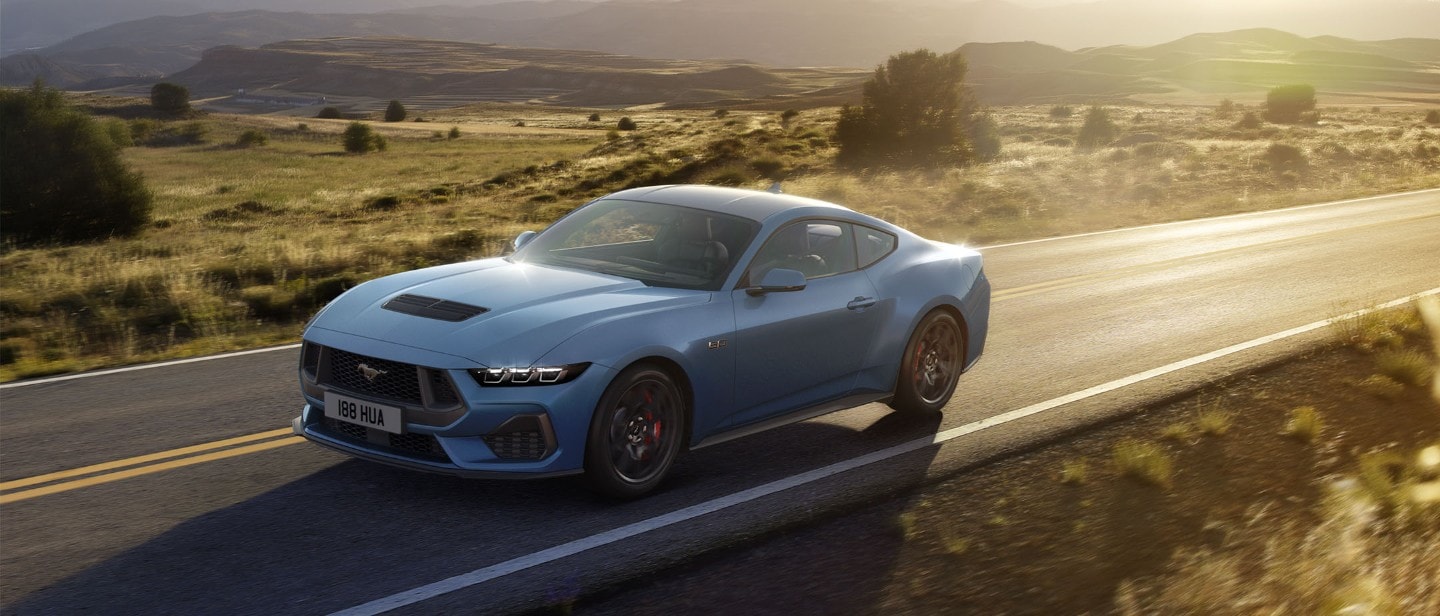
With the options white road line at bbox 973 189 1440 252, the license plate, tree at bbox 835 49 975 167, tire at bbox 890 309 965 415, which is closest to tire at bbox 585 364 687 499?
the license plate

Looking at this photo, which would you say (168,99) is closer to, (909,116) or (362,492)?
(909,116)

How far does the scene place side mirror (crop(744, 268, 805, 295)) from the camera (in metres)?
6.44

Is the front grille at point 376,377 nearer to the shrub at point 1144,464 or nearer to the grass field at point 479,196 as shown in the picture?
the shrub at point 1144,464

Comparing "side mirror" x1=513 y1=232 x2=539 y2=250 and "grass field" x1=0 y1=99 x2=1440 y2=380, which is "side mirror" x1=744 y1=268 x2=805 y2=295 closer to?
"side mirror" x1=513 y1=232 x2=539 y2=250

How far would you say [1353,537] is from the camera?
5008 millimetres

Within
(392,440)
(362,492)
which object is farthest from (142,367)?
(392,440)

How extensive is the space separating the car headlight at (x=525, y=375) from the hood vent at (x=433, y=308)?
43 centimetres

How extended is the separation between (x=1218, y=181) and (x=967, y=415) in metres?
26.6

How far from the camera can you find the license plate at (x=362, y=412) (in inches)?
221

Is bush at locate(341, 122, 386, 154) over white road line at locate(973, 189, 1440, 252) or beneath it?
beneath

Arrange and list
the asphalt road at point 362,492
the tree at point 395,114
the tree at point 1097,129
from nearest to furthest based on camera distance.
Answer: the asphalt road at point 362,492, the tree at point 1097,129, the tree at point 395,114

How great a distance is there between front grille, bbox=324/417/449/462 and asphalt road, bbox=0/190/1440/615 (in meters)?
0.35

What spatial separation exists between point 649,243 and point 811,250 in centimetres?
95

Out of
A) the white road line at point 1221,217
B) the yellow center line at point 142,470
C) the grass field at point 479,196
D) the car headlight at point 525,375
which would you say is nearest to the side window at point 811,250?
the car headlight at point 525,375
